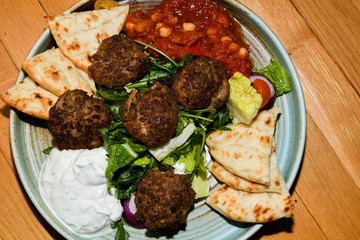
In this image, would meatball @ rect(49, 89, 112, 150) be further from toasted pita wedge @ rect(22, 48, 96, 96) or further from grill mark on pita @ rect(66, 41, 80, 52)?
grill mark on pita @ rect(66, 41, 80, 52)

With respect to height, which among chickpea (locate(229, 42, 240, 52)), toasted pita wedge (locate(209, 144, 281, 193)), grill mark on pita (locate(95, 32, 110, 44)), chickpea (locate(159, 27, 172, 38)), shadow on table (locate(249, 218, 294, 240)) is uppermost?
grill mark on pita (locate(95, 32, 110, 44))

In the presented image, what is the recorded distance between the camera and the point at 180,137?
3672mm

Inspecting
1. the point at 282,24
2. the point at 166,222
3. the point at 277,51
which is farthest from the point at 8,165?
the point at 282,24

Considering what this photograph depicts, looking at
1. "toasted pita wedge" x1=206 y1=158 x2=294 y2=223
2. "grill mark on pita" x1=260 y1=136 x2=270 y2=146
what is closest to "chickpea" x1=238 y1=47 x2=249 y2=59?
"grill mark on pita" x1=260 y1=136 x2=270 y2=146

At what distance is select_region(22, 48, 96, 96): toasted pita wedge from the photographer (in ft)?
11.4

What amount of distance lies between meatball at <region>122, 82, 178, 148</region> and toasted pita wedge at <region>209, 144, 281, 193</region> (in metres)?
0.79

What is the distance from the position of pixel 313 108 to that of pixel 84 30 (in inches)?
120

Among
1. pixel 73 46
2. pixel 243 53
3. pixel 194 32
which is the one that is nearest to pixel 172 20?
pixel 194 32

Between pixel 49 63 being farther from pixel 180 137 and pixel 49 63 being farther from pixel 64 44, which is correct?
pixel 180 137

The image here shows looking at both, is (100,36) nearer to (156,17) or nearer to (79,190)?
(156,17)

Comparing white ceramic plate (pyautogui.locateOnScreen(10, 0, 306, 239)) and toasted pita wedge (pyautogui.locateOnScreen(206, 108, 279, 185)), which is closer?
toasted pita wedge (pyautogui.locateOnScreen(206, 108, 279, 185))

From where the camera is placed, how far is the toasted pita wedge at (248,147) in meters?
3.47

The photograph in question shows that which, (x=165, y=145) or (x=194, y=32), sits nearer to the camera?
(x=165, y=145)

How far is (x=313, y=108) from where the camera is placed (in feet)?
13.4
